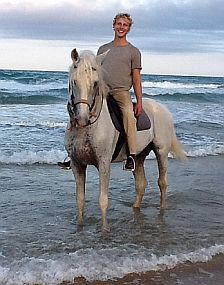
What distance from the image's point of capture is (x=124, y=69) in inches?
229

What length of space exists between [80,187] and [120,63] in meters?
1.45

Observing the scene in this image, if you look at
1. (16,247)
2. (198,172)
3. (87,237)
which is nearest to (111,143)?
(87,237)

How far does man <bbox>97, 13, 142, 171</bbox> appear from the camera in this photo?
5.73 metres

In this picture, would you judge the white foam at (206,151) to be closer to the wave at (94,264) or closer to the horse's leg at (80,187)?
the horse's leg at (80,187)

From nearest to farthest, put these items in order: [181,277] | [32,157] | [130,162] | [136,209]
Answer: [181,277] < [130,162] < [136,209] < [32,157]

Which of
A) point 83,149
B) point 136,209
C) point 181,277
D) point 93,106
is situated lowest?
point 136,209

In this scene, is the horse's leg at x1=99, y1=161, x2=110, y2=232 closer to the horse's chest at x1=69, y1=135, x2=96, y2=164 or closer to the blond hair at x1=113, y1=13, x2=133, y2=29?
the horse's chest at x1=69, y1=135, x2=96, y2=164

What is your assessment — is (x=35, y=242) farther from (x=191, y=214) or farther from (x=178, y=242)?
(x=191, y=214)

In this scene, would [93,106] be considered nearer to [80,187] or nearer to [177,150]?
[80,187]

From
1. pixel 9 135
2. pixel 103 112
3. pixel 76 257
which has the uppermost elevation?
pixel 103 112

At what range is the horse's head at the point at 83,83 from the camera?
16.0ft

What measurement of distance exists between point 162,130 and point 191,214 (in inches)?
46.0

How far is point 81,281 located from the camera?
440 cm

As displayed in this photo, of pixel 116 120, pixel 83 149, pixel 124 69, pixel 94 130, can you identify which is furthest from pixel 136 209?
pixel 124 69
